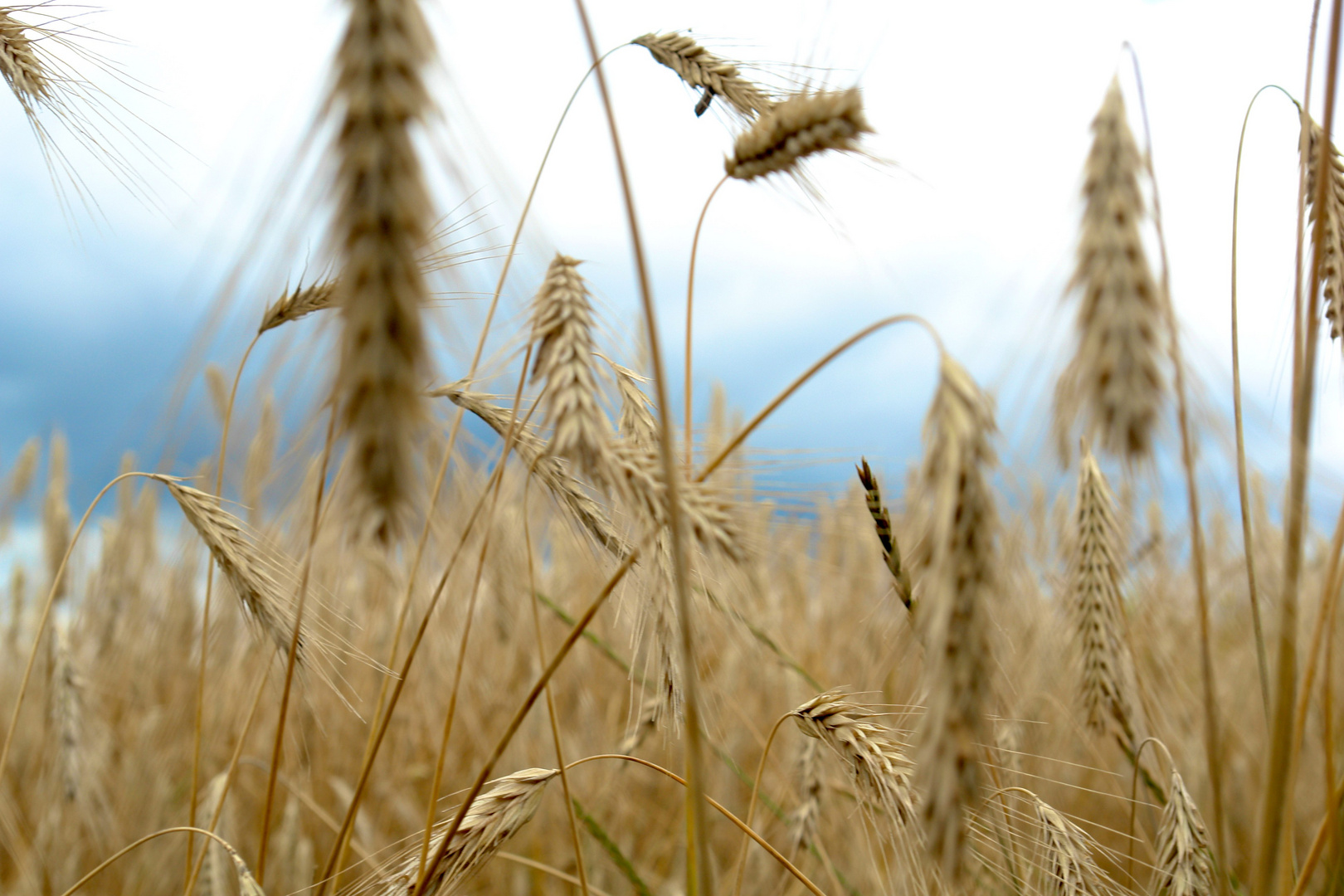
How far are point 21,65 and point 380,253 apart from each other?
1412 mm

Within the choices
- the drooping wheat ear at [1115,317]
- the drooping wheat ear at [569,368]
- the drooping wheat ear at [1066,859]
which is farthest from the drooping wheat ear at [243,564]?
the drooping wheat ear at [1115,317]

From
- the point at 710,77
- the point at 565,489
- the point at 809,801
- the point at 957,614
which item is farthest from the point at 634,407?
the point at 809,801

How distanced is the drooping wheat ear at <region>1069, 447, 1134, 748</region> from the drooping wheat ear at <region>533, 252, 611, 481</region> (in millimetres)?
963

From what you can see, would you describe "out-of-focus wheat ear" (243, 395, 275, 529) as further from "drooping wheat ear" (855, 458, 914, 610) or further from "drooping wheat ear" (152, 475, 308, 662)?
"drooping wheat ear" (855, 458, 914, 610)

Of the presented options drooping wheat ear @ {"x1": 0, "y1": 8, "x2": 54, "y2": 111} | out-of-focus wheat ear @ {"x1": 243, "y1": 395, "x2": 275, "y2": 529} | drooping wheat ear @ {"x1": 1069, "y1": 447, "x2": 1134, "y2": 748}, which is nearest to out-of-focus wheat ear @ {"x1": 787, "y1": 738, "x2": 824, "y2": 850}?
drooping wheat ear @ {"x1": 1069, "y1": 447, "x2": 1134, "y2": 748}

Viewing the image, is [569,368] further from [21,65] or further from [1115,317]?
[21,65]

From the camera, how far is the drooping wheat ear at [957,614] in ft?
2.22

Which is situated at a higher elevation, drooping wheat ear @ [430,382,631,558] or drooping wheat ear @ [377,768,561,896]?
drooping wheat ear @ [430,382,631,558]

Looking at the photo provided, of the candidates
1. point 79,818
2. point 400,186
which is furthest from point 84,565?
point 400,186

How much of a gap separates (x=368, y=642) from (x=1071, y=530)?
2.52m

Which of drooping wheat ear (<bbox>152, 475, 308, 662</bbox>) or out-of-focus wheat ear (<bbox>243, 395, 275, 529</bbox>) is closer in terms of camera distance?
drooping wheat ear (<bbox>152, 475, 308, 662</bbox>)

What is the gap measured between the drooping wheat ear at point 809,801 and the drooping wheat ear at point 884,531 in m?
0.55

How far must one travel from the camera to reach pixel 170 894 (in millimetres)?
2369

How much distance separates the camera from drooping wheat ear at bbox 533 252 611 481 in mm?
856
